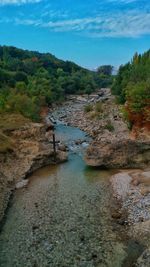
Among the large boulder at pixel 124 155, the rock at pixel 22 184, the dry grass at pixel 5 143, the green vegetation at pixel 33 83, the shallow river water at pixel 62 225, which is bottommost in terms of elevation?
the shallow river water at pixel 62 225

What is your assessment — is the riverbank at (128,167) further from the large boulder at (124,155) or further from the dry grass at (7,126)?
the dry grass at (7,126)

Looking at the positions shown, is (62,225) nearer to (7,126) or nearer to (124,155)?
(124,155)

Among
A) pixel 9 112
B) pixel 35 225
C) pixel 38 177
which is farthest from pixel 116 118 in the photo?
pixel 35 225

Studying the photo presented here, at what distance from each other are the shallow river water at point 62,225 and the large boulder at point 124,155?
94.3 inches

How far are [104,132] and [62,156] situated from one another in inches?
656

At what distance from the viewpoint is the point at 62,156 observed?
4572 cm

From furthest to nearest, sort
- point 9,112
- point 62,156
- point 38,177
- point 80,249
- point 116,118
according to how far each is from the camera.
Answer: point 116,118 < point 9,112 < point 62,156 < point 38,177 < point 80,249

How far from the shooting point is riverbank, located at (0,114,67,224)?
3648cm

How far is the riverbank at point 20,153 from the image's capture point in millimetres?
36478

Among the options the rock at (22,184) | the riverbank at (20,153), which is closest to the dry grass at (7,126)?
the riverbank at (20,153)

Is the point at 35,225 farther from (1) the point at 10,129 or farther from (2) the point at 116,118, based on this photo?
(2) the point at 116,118

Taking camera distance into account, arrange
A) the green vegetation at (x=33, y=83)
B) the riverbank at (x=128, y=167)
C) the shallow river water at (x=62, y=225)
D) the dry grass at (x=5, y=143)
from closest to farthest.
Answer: the shallow river water at (x=62, y=225)
the riverbank at (x=128, y=167)
the dry grass at (x=5, y=143)
the green vegetation at (x=33, y=83)

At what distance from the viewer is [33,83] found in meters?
104

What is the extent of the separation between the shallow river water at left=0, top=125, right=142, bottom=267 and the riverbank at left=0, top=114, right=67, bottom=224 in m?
1.42
